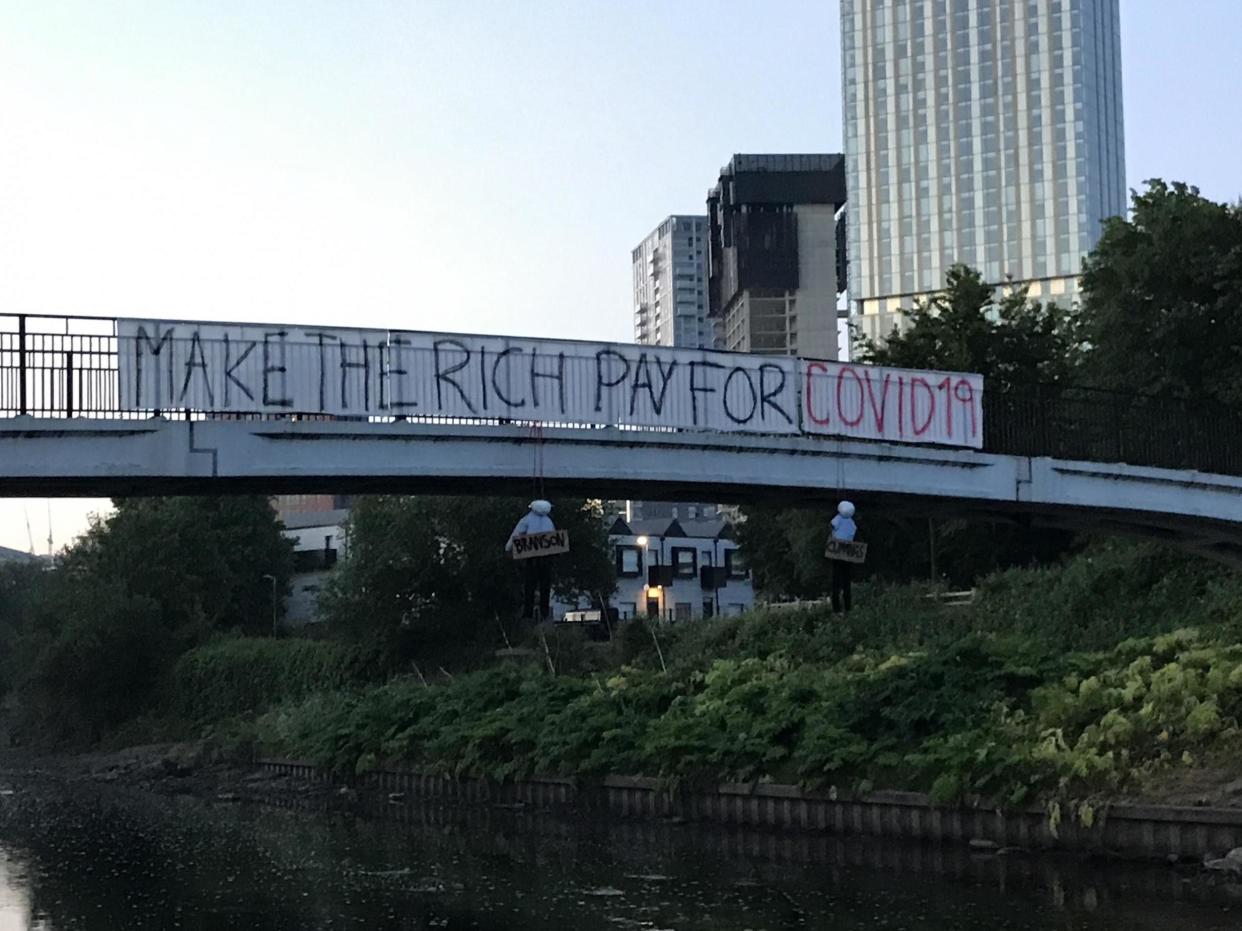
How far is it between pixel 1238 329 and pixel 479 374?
2561cm

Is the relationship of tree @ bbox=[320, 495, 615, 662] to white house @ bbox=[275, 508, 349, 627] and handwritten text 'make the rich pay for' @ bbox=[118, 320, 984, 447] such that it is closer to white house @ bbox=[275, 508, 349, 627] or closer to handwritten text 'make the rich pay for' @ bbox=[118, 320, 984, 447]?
white house @ bbox=[275, 508, 349, 627]

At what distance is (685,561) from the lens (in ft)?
358

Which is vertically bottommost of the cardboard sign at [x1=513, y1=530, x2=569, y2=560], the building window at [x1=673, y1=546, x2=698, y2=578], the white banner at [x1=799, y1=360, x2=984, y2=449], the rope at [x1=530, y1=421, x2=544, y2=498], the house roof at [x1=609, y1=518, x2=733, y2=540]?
the building window at [x1=673, y1=546, x2=698, y2=578]

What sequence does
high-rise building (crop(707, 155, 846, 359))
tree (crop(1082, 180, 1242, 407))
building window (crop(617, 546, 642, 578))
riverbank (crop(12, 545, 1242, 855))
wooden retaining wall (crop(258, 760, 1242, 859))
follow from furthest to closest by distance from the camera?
high-rise building (crop(707, 155, 846, 359)), building window (crop(617, 546, 642, 578)), tree (crop(1082, 180, 1242, 407)), riverbank (crop(12, 545, 1242, 855)), wooden retaining wall (crop(258, 760, 1242, 859))

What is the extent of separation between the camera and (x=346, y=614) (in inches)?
2323

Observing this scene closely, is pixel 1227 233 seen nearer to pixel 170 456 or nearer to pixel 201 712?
pixel 170 456

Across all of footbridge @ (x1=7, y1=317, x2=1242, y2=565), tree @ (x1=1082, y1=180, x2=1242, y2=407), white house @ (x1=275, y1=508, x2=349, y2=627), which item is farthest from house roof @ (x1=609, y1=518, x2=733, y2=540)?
footbridge @ (x1=7, y1=317, x2=1242, y2=565)

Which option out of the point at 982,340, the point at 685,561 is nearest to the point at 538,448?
the point at 982,340

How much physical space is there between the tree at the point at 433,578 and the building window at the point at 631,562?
136 ft

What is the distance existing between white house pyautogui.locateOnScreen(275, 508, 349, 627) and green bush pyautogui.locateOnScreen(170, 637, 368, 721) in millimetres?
15841

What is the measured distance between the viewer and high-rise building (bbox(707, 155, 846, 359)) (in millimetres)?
187375

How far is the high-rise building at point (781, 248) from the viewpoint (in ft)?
615

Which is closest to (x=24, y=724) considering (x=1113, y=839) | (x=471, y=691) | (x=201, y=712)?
(x=201, y=712)

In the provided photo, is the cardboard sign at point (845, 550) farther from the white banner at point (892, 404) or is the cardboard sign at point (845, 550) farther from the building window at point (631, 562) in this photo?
the building window at point (631, 562)
